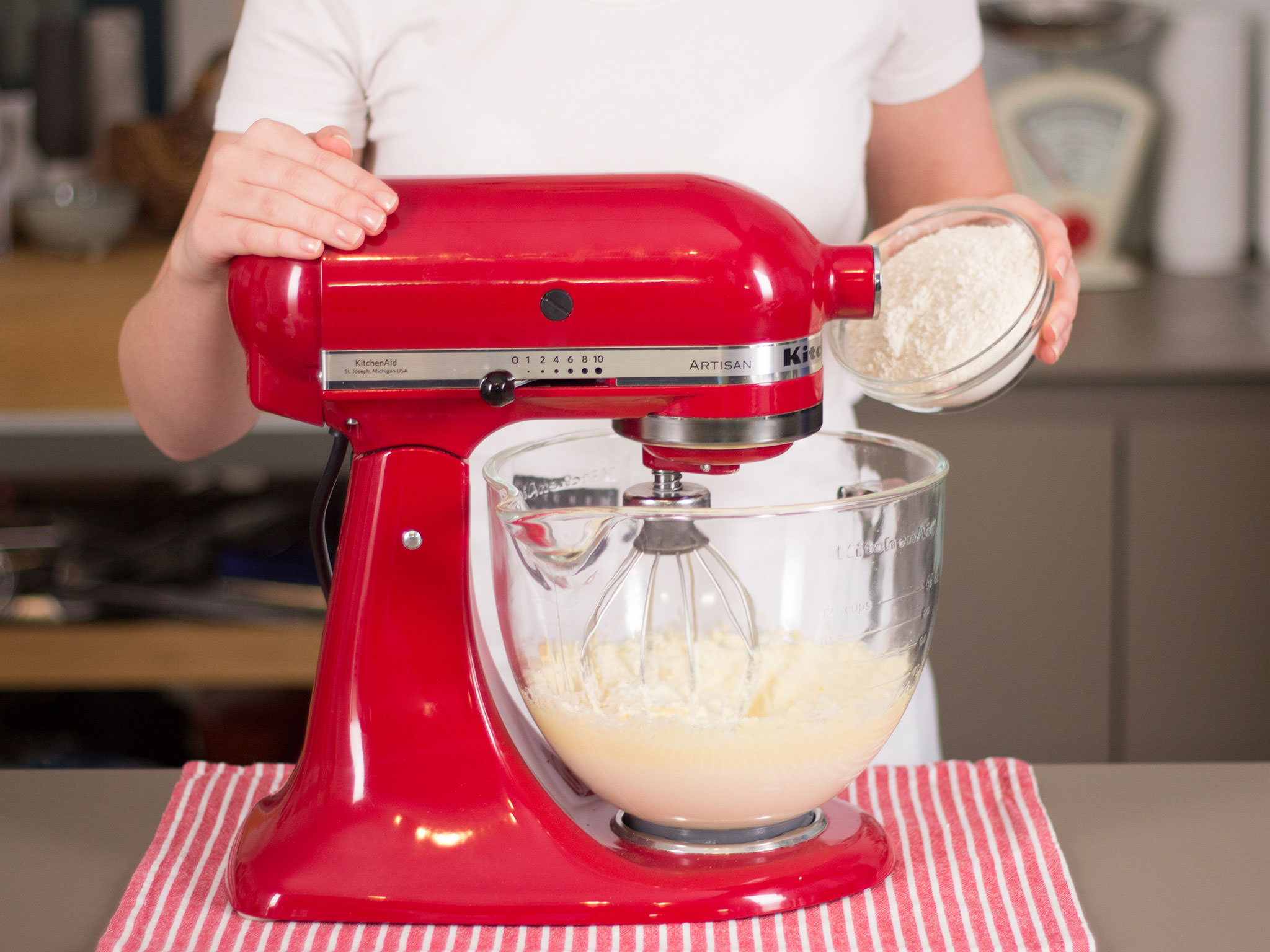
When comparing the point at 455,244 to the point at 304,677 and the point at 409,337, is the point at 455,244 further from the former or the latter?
the point at 304,677

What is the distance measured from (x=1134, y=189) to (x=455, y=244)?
1.88 meters

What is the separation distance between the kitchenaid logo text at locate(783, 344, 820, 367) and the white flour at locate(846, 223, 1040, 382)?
11 cm

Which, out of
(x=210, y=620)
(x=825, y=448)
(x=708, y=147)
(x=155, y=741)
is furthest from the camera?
(x=155, y=741)

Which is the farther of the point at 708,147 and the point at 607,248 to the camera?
the point at 708,147

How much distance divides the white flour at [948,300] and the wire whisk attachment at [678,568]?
0.15 m

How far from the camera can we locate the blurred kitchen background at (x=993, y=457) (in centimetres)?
182

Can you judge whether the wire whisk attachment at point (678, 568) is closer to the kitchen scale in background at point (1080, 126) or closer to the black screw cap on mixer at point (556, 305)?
the black screw cap on mixer at point (556, 305)

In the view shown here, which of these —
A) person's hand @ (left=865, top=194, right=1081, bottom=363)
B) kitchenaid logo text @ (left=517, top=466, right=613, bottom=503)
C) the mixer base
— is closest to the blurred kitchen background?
person's hand @ (left=865, top=194, right=1081, bottom=363)

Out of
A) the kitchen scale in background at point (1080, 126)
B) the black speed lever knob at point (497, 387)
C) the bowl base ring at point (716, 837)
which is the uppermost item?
the kitchen scale in background at point (1080, 126)

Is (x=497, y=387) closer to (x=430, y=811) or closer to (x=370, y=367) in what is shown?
(x=370, y=367)

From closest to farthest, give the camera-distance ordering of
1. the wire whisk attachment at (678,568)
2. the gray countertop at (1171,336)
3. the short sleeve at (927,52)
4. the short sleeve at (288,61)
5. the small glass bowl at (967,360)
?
1. the wire whisk attachment at (678,568)
2. the small glass bowl at (967,360)
3. the short sleeve at (288,61)
4. the short sleeve at (927,52)
5. the gray countertop at (1171,336)

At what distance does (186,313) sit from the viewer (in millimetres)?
779

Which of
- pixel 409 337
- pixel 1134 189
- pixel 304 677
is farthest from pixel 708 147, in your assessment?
pixel 1134 189

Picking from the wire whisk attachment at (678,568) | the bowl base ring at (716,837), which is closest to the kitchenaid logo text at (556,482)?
the wire whisk attachment at (678,568)
